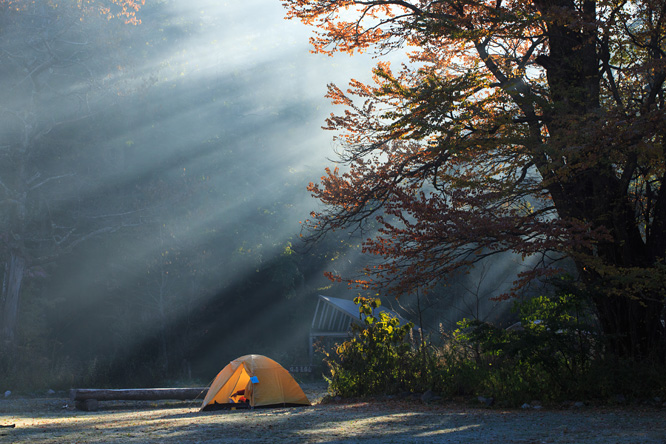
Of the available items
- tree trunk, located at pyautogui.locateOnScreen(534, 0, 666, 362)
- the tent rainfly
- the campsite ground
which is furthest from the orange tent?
the tent rainfly

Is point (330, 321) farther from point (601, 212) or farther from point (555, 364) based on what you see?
point (601, 212)

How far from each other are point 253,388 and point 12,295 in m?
13.6

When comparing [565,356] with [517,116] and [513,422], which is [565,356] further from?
[517,116]

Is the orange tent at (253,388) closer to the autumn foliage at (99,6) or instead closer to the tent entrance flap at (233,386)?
the tent entrance flap at (233,386)

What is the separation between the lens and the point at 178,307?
2666 centimetres

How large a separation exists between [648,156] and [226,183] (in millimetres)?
22962

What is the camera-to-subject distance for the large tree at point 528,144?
7.20m

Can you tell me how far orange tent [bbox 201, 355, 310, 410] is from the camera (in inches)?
508

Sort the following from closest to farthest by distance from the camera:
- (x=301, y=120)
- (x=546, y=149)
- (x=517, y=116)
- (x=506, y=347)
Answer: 1. (x=546, y=149)
2. (x=506, y=347)
3. (x=517, y=116)
4. (x=301, y=120)

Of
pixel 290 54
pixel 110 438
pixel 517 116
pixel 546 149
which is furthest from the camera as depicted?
pixel 290 54

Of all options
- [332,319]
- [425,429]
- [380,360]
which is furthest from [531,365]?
[332,319]

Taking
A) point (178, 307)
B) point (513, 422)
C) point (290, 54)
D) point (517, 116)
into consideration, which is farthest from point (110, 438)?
point (290, 54)

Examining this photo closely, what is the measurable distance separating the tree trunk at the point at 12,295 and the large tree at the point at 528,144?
54.1ft

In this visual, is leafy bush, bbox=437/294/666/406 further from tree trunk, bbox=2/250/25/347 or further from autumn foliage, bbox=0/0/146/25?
autumn foliage, bbox=0/0/146/25
